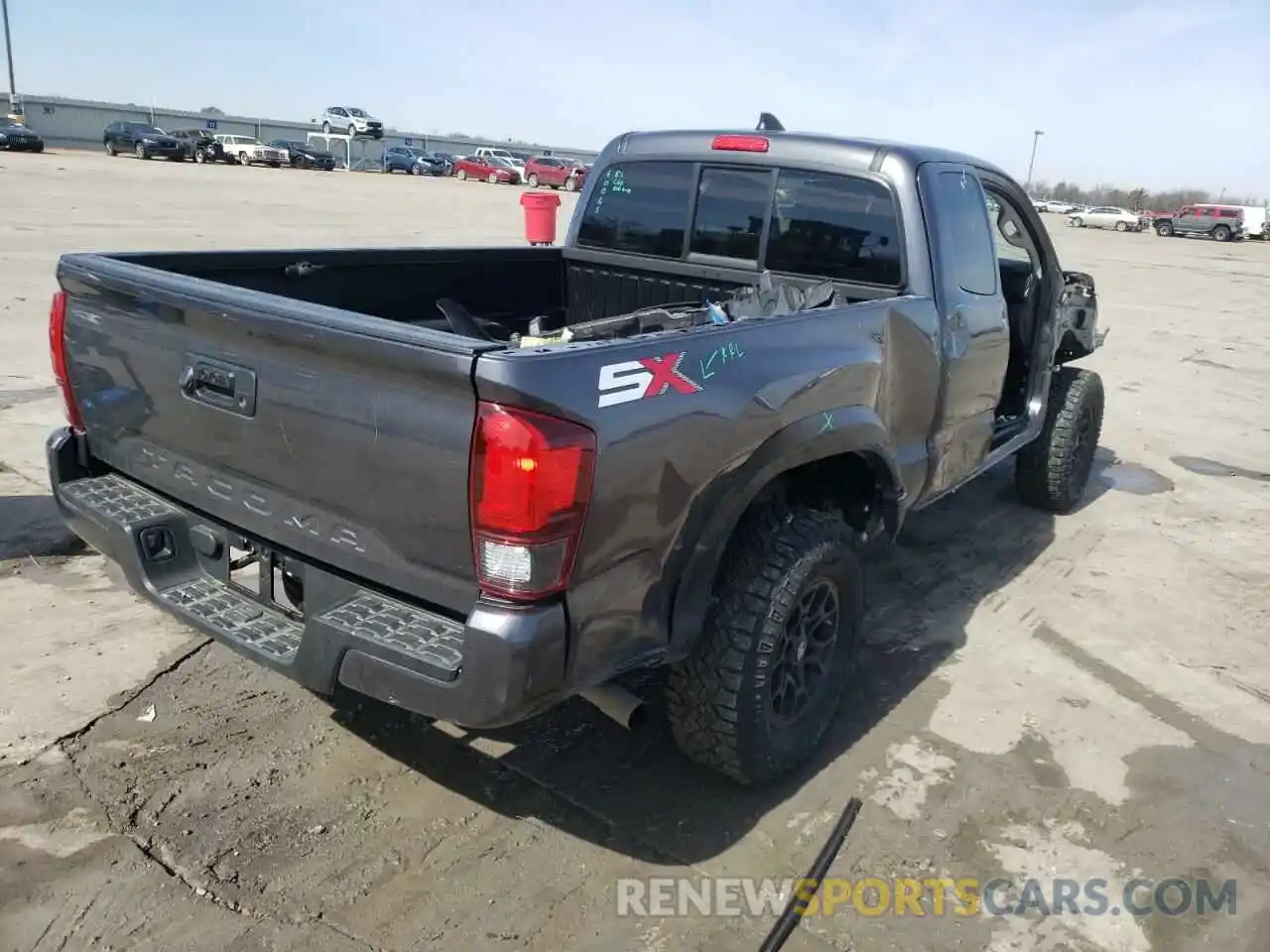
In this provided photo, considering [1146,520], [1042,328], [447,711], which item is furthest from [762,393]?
[1146,520]

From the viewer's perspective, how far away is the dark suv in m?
44.0

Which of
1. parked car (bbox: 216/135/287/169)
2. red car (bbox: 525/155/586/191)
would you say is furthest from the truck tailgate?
parked car (bbox: 216/135/287/169)

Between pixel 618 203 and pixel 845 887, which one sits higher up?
pixel 618 203

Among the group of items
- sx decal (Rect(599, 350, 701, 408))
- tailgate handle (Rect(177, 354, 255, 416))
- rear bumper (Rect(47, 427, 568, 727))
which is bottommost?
rear bumper (Rect(47, 427, 568, 727))

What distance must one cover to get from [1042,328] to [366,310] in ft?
11.4

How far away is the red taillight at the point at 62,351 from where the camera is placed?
3.10 metres

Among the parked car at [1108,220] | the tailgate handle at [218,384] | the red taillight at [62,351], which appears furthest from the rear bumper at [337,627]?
the parked car at [1108,220]

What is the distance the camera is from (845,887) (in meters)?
2.73

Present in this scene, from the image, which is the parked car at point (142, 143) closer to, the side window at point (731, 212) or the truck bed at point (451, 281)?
the truck bed at point (451, 281)

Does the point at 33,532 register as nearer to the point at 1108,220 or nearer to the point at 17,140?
the point at 17,140

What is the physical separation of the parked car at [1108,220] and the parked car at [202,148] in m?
48.0

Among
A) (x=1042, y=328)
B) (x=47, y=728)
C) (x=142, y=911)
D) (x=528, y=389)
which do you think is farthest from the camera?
(x=1042, y=328)

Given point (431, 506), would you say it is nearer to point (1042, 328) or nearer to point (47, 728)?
point (47, 728)

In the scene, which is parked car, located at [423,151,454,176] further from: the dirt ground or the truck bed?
the truck bed
